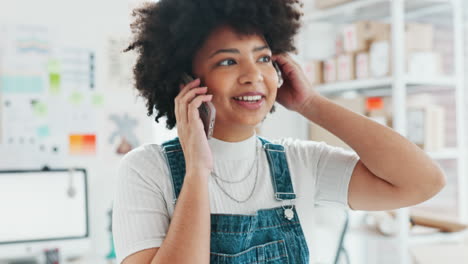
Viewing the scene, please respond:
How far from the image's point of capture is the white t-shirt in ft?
3.28

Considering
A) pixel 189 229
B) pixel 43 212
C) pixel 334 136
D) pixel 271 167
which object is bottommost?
pixel 43 212

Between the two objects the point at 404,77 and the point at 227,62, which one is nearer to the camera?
the point at 227,62

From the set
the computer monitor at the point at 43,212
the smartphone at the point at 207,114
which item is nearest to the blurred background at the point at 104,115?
the computer monitor at the point at 43,212

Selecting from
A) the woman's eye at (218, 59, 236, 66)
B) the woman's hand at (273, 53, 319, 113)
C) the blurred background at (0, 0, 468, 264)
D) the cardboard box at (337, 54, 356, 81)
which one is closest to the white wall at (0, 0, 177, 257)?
the blurred background at (0, 0, 468, 264)

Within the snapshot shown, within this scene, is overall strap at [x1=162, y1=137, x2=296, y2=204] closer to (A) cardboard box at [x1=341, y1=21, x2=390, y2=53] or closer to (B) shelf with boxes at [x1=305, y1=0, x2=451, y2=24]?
(A) cardboard box at [x1=341, y1=21, x2=390, y2=53]

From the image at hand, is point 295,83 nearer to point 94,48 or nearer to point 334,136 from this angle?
point 334,136

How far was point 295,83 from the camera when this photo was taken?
1.30 meters

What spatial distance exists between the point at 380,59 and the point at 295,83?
1357mm

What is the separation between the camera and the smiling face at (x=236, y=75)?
43.9 inches

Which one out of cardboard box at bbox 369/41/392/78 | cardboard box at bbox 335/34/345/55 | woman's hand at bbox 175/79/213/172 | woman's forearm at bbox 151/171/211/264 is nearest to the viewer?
woman's forearm at bbox 151/171/211/264

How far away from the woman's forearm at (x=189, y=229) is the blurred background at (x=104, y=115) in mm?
1489

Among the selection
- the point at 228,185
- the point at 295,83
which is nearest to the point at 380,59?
the point at 295,83

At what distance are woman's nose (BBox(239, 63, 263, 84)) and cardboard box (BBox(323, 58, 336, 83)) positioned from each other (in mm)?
1887

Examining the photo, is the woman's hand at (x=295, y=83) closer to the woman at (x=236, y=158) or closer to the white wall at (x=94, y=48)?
the woman at (x=236, y=158)
